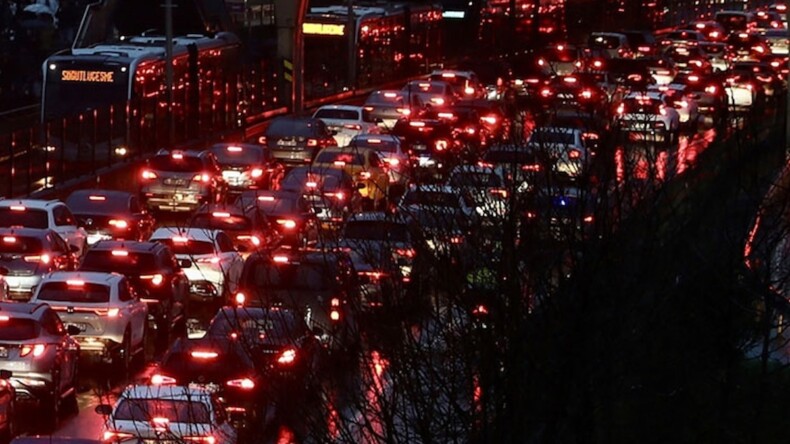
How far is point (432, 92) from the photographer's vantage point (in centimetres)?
6525

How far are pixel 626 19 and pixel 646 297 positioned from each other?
94700 mm

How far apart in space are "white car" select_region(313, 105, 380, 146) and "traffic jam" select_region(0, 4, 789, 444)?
15.2 ft

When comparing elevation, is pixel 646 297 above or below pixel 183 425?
above

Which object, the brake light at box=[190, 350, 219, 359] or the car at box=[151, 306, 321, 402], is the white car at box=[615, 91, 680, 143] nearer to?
the car at box=[151, 306, 321, 402]

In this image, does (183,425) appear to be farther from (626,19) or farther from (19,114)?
(626,19)

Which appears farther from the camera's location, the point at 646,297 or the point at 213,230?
the point at 213,230

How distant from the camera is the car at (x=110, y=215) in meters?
38.4

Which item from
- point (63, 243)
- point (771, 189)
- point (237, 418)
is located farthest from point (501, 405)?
point (63, 243)

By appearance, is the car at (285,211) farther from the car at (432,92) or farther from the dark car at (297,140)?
the car at (432,92)

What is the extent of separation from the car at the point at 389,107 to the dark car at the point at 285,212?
61.6 ft

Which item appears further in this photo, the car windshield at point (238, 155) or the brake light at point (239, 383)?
the car windshield at point (238, 155)

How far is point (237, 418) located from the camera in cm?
1933

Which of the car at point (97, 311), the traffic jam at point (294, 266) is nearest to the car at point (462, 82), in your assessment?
the traffic jam at point (294, 266)

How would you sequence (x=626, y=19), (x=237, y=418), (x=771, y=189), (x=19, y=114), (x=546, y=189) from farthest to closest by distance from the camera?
(x=626, y=19)
(x=19, y=114)
(x=771, y=189)
(x=237, y=418)
(x=546, y=189)
